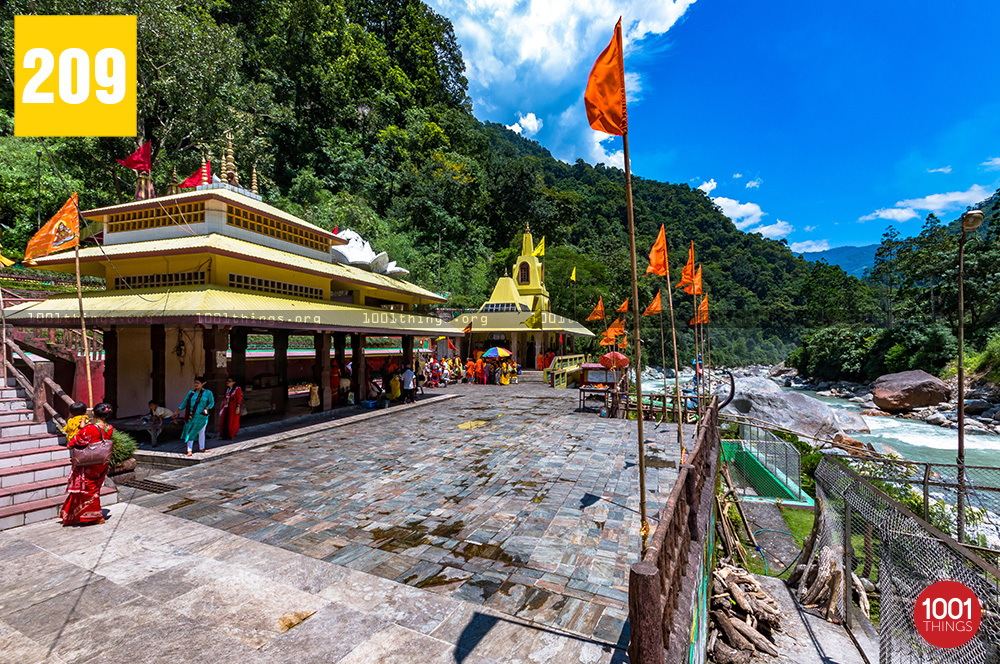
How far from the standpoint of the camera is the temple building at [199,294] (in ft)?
32.0

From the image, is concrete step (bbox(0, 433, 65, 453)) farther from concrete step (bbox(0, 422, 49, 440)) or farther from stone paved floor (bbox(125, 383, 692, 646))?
stone paved floor (bbox(125, 383, 692, 646))

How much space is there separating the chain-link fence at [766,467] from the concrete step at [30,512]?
13.5 metres

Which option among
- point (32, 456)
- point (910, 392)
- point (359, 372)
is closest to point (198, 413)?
point (32, 456)

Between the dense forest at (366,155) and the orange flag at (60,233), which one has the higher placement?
the dense forest at (366,155)

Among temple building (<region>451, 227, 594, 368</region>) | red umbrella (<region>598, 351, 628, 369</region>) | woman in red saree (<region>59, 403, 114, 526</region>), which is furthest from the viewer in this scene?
temple building (<region>451, 227, 594, 368</region>)

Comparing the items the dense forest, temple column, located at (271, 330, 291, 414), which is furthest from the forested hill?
temple column, located at (271, 330, 291, 414)

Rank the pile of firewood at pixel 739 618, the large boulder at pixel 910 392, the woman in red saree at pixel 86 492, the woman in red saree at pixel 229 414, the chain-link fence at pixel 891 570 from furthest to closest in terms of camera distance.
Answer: the large boulder at pixel 910 392
the woman in red saree at pixel 229 414
the woman in red saree at pixel 86 492
the pile of firewood at pixel 739 618
the chain-link fence at pixel 891 570

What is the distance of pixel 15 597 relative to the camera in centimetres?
412

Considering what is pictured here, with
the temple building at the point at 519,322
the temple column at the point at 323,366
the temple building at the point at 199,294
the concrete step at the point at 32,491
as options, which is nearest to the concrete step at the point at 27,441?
the concrete step at the point at 32,491

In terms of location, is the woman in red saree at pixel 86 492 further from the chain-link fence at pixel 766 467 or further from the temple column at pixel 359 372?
the chain-link fence at pixel 766 467

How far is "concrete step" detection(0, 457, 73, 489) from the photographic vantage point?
5879 millimetres

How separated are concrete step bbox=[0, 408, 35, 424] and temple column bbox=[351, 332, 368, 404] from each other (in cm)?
844

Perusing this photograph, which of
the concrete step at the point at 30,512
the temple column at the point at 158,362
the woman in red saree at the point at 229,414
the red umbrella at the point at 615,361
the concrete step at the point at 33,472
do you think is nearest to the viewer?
the concrete step at the point at 30,512

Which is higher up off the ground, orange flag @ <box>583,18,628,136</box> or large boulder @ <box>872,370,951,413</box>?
orange flag @ <box>583,18,628,136</box>
